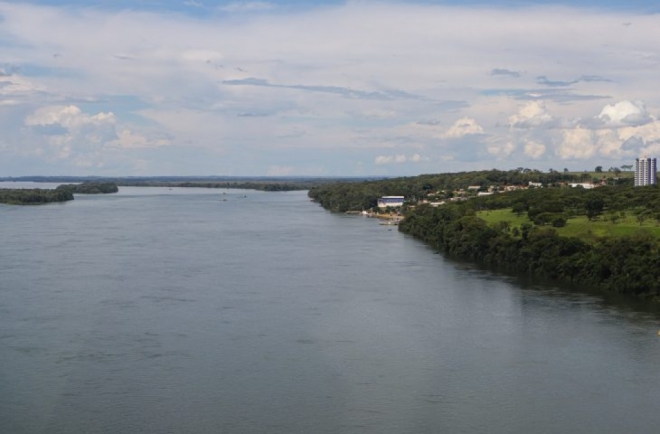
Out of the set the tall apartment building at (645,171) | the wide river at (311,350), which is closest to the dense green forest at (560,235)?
the wide river at (311,350)

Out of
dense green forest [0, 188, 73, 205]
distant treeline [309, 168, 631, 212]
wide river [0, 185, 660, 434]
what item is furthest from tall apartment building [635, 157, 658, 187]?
dense green forest [0, 188, 73, 205]

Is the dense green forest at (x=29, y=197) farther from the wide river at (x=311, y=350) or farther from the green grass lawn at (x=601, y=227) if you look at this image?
the green grass lawn at (x=601, y=227)

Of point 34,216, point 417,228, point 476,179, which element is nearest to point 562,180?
point 476,179

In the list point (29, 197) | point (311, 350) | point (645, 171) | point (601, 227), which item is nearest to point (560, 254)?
point (601, 227)

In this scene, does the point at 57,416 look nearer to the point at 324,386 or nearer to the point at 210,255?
the point at 324,386

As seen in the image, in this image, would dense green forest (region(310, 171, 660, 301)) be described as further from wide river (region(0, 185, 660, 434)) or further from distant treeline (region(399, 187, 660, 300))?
wide river (region(0, 185, 660, 434))
